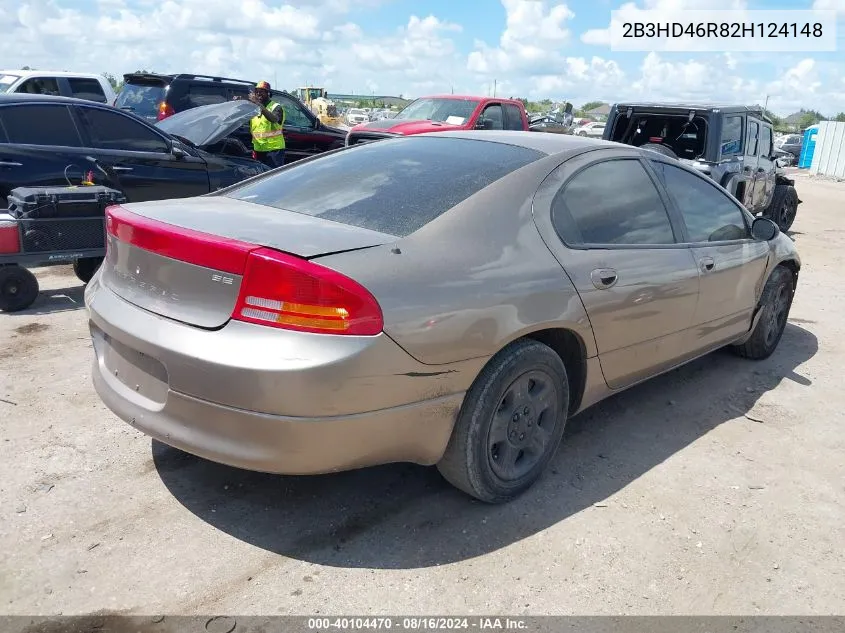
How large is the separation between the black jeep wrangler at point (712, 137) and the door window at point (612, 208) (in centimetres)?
480

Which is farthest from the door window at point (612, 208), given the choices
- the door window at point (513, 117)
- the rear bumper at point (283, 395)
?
the door window at point (513, 117)

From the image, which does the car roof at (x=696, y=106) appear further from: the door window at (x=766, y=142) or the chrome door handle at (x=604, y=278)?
the chrome door handle at (x=604, y=278)

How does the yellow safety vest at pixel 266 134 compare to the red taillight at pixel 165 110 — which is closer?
the yellow safety vest at pixel 266 134

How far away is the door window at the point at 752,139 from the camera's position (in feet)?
30.9

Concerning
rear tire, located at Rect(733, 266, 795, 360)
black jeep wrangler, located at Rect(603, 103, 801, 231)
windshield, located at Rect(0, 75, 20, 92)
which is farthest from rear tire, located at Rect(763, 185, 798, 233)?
windshield, located at Rect(0, 75, 20, 92)

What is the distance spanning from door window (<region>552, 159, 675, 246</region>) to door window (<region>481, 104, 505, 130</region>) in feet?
28.3

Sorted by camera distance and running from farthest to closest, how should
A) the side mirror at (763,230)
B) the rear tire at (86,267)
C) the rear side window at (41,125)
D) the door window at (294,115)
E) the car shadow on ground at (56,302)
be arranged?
the door window at (294,115)
the rear tire at (86,267)
the rear side window at (41,125)
the car shadow on ground at (56,302)
the side mirror at (763,230)

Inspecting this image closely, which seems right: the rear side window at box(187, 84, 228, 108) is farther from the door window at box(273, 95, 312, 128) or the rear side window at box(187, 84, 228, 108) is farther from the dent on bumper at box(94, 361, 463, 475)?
the dent on bumper at box(94, 361, 463, 475)

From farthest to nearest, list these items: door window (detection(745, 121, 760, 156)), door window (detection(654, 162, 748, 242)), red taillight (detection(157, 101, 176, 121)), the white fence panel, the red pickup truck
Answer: the white fence panel, the red pickup truck, red taillight (detection(157, 101, 176, 121)), door window (detection(745, 121, 760, 156)), door window (detection(654, 162, 748, 242))

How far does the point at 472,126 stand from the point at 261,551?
10.0m

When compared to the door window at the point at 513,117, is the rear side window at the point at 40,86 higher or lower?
higher

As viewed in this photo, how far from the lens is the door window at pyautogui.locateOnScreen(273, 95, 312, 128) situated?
40.2 ft

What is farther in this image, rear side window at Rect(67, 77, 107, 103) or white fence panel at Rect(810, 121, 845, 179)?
white fence panel at Rect(810, 121, 845, 179)

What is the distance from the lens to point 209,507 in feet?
9.93
